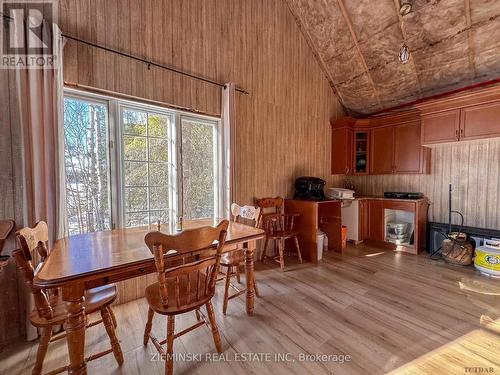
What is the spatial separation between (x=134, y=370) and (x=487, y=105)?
450 centimetres

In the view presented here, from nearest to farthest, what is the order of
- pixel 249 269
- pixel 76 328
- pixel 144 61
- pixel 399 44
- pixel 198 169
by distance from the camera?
1. pixel 76 328
2. pixel 249 269
3. pixel 144 61
4. pixel 198 169
5. pixel 399 44

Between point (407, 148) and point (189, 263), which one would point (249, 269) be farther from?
point (407, 148)

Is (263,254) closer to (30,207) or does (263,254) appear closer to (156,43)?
(30,207)

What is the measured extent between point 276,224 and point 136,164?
2053 mm

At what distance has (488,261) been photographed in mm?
2697

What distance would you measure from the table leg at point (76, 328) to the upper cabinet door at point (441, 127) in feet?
14.1

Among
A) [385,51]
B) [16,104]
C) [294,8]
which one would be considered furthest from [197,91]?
[385,51]

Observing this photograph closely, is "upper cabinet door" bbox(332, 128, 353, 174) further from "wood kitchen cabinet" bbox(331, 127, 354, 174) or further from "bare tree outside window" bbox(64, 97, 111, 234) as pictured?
"bare tree outside window" bbox(64, 97, 111, 234)

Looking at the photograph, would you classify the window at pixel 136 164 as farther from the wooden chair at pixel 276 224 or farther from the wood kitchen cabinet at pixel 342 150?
the wood kitchen cabinet at pixel 342 150

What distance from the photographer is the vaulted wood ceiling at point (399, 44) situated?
8.77ft

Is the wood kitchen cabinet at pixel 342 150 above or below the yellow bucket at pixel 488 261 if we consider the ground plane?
above

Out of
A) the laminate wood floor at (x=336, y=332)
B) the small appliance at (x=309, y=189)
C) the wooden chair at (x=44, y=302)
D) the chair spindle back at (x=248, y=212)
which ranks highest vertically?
the small appliance at (x=309, y=189)

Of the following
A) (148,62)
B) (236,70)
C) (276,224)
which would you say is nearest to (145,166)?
(148,62)

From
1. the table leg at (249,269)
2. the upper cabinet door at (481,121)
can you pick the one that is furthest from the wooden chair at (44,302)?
the upper cabinet door at (481,121)
